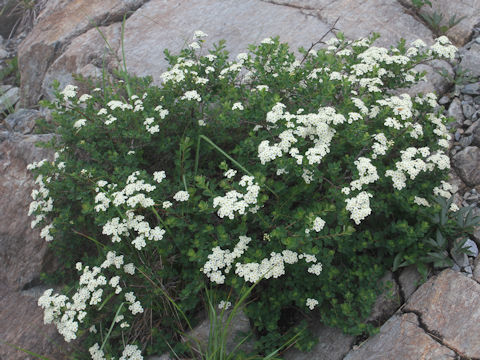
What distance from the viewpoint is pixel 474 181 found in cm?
399

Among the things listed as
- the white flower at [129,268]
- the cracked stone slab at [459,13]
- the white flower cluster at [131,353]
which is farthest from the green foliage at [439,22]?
the white flower cluster at [131,353]

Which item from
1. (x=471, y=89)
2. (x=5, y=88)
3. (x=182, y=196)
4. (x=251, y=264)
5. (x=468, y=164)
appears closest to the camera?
(x=251, y=264)

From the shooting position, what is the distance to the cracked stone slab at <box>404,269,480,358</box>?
294 cm

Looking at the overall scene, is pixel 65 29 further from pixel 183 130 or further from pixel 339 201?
pixel 339 201

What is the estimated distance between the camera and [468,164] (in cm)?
411

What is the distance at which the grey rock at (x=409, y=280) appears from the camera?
340cm

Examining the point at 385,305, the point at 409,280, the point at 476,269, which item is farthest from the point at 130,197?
the point at 476,269

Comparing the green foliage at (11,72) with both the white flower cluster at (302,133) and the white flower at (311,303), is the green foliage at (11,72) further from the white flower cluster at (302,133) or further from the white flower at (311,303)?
the white flower at (311,303)

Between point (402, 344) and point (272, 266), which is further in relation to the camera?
point (402, 344)

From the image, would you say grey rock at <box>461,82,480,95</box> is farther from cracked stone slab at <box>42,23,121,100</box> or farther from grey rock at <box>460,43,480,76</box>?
cracked stone slab at <box>42,23,121,100</box>

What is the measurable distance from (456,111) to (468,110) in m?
0.12

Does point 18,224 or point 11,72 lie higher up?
point 11,72

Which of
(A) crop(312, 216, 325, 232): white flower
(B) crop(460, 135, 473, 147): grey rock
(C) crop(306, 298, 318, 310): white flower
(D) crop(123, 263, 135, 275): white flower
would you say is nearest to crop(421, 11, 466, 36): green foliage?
(B) crop(460, 135, 473, 147): grey rock

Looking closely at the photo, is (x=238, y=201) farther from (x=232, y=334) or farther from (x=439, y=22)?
(x=439, y=22)
